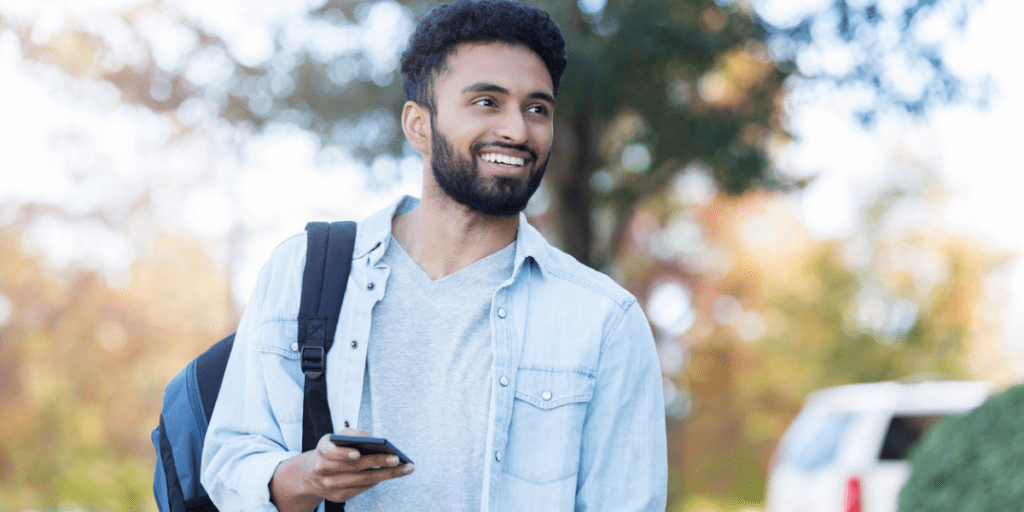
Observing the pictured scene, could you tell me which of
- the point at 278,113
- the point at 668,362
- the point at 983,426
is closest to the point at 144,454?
the point at 668,362

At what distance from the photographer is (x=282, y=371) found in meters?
2.11

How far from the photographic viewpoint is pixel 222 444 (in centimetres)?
210

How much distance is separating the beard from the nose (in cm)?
2

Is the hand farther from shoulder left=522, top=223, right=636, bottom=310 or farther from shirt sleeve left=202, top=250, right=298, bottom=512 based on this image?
shoulder left=522, top=223, right=636, bottom=310

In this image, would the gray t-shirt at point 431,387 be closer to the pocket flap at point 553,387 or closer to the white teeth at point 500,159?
the pocket flap at point 553,387

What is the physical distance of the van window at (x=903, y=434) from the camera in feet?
28.3

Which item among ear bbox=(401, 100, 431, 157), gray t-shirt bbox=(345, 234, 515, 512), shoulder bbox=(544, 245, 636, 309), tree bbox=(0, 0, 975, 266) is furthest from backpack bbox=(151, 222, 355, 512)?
tree bbox=(0, 0, 975, 266)

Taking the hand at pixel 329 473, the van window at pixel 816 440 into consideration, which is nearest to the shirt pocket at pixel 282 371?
the hand at pixel 329 473

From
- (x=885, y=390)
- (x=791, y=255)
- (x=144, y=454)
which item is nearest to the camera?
(x=885, y=390)

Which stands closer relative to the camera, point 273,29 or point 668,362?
point 273,29

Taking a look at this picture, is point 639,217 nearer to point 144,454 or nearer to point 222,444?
point 144,454

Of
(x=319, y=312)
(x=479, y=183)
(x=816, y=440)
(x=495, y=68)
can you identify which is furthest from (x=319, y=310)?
(x=816, y=440)

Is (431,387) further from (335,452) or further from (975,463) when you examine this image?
(975,463)

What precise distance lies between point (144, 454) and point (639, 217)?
13828 millimetres
